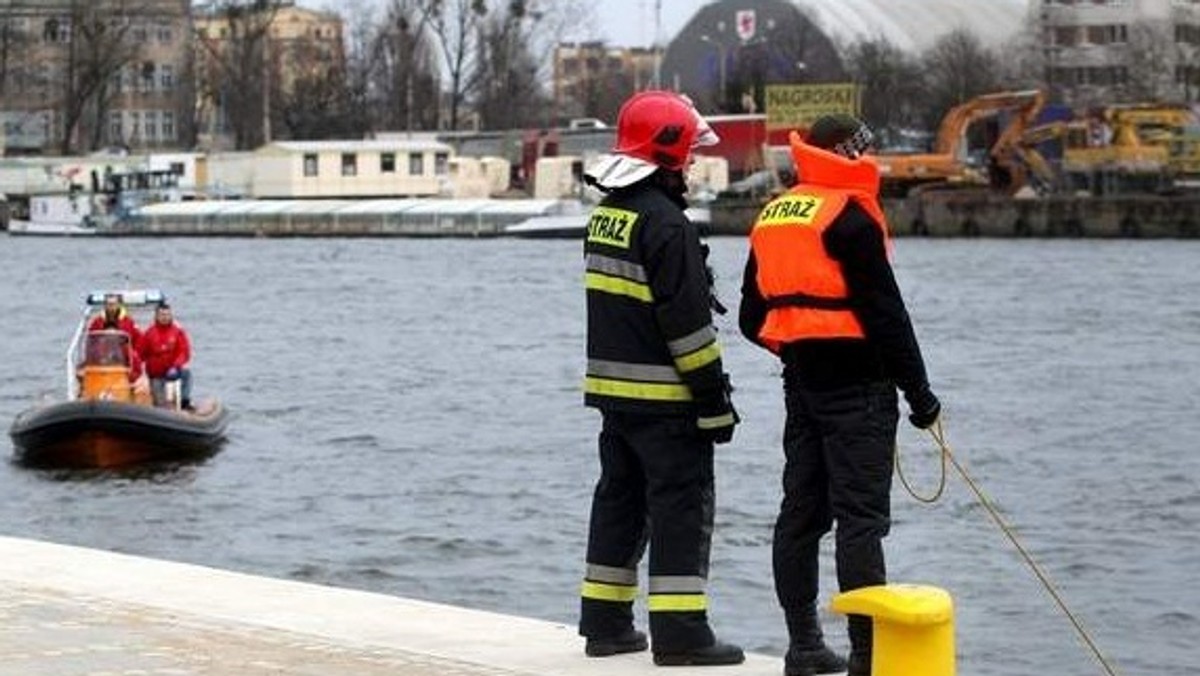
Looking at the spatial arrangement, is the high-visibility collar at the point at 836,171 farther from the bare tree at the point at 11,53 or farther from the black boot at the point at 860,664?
the bare tree at the point at 11,53

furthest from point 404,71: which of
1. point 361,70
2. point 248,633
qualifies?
point 248,633

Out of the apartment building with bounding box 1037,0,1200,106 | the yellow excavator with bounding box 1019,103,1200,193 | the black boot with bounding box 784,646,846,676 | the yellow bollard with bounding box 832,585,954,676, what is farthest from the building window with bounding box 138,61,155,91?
the yellow bollard with bounding box 832,585,954,676

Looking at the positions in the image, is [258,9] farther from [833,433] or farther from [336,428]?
[833,433]

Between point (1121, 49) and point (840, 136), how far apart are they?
15343cm

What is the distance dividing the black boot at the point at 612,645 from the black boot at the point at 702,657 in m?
0.25

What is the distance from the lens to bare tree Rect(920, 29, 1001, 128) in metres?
150

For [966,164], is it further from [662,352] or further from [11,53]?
[662,352]

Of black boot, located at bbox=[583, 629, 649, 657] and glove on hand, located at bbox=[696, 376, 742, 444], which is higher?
glove on hand, located at bbox=[696, 376, 742, 444]

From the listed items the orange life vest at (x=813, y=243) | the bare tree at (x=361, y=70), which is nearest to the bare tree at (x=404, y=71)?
the bare tree at (x=361, y=70)

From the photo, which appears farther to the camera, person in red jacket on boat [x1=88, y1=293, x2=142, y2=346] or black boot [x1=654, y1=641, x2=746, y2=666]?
person in red jacket on boat [x1=88, y1=293, x2=142, y2=346]

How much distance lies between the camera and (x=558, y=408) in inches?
1647

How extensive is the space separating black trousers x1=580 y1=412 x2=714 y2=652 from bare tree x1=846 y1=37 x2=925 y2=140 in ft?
443

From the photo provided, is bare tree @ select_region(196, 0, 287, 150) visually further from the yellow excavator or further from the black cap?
the black cap

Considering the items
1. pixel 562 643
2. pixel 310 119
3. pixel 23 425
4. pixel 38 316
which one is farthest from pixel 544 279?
pixel 310 119
